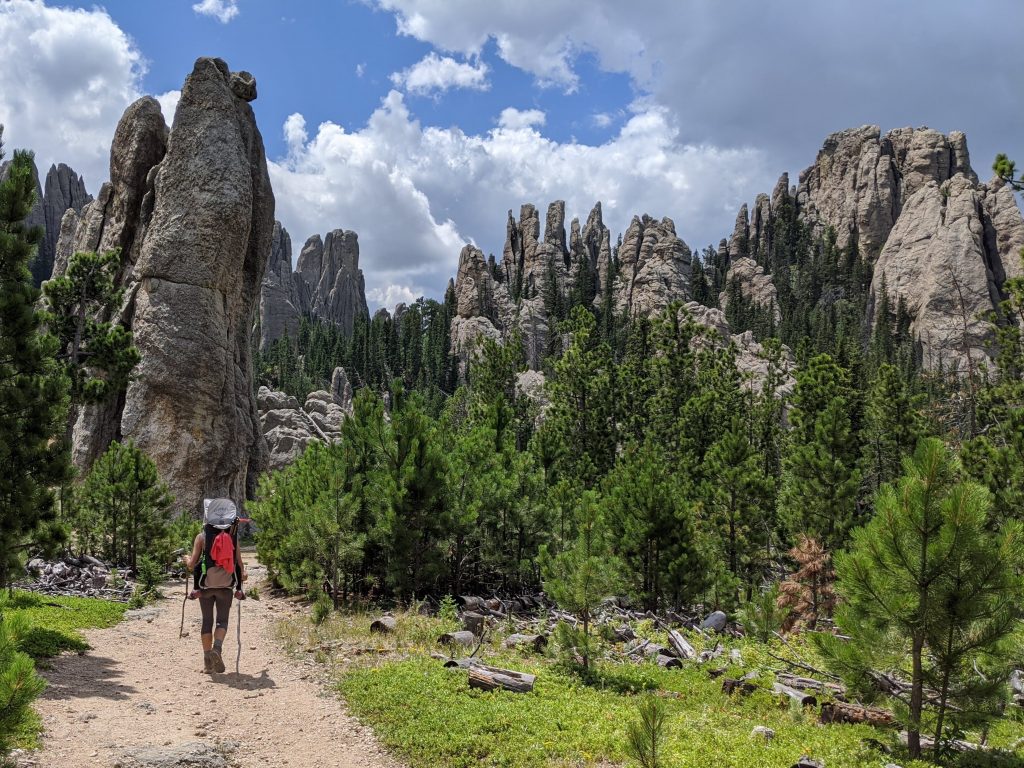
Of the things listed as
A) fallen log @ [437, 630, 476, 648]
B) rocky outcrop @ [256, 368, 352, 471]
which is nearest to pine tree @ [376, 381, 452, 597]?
fallen log @ [437, 630, 476, 648]

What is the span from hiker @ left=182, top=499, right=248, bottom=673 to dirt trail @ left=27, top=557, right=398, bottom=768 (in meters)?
0.45

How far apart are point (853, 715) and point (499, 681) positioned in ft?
13.6

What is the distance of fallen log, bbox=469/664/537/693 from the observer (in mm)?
7707

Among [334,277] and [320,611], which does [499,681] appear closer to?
[320,611]

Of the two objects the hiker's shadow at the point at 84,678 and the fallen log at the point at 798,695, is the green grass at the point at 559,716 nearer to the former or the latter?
the fallen log at the point at 798,695

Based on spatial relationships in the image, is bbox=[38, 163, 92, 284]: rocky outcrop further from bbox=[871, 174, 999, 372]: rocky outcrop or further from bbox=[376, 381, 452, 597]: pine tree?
bbox=[871, 174, 999, 372]: rocky outcrop

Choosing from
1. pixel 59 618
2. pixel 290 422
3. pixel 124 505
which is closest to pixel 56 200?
pixel 290 422

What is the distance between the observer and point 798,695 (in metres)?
8.23

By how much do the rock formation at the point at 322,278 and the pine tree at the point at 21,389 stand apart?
123890 mm

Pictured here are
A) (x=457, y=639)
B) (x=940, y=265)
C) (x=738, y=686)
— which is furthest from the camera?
(x=940, y=265)

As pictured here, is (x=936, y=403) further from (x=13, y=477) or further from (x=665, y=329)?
(x=13, y=477)

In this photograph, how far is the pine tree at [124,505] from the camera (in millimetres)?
17531

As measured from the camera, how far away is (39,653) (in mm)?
8273

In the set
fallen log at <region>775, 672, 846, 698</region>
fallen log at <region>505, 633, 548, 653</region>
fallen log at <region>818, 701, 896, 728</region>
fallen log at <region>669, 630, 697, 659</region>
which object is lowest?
fallen log at <region>669, 630, 697, 659</region>
